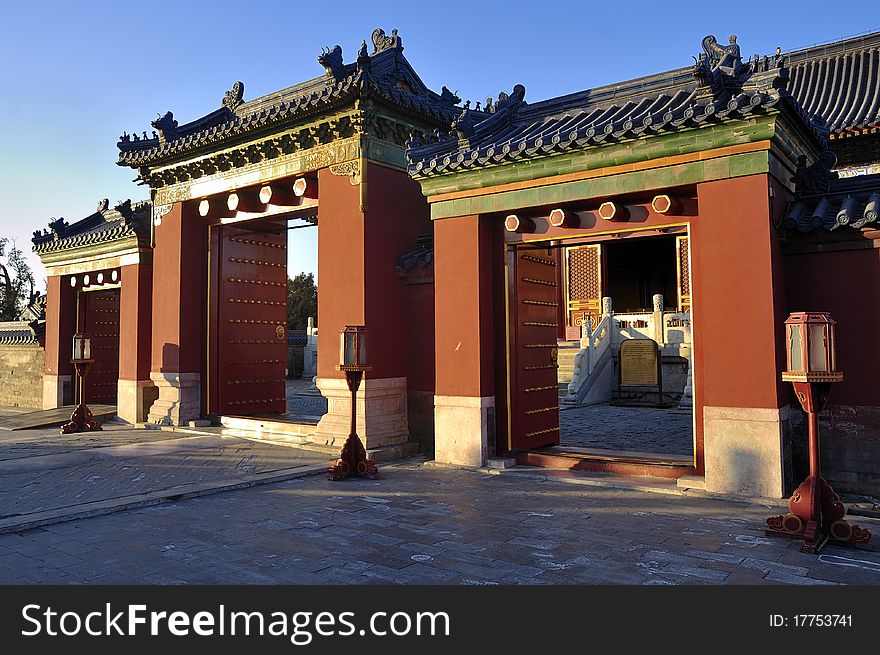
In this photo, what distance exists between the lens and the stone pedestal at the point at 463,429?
8312 mm

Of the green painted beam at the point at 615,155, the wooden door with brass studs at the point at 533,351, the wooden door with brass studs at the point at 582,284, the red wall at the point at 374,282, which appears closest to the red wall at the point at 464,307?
the wooden door with brass studs at the point at 533,351

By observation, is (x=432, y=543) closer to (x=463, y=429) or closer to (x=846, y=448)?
(x=463, y=429)

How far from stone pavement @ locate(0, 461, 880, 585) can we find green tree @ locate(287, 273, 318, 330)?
36.7 meters

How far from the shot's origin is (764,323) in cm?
645

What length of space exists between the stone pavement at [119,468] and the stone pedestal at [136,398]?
1.24 metres

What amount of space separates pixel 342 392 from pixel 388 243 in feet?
7.36

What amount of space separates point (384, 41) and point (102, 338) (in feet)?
33.6

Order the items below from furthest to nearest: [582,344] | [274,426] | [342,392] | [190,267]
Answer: [582,344], [190,267], [274,426], [342,392]

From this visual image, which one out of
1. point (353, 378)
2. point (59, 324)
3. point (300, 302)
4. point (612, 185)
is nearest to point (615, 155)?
point (612, 185)

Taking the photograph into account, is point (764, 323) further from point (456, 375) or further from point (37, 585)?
point (37, 585)

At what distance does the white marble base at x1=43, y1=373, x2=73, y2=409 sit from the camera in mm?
15703

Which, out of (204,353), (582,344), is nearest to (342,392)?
(204,353)

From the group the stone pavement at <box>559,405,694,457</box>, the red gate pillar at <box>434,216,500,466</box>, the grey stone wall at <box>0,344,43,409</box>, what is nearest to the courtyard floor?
the red gate pillar at <box>434,216,500,466</box>

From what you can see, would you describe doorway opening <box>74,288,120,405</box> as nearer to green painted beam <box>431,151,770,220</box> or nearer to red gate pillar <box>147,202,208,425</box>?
red gate pillar <box>147,202,208,425</box>
